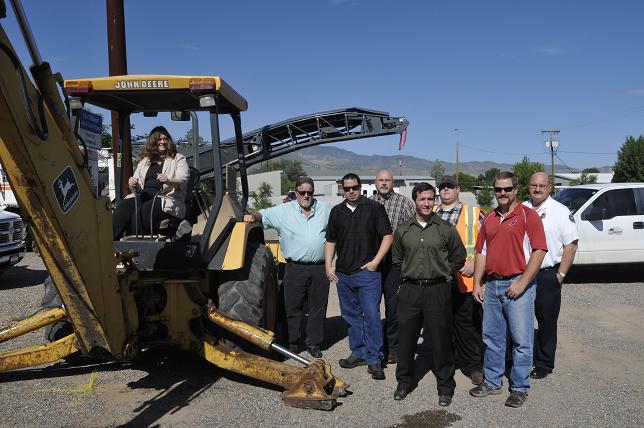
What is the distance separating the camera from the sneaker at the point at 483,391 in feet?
16.3

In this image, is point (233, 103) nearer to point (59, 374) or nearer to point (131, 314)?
point (131, 314)

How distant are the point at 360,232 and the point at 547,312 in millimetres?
1810

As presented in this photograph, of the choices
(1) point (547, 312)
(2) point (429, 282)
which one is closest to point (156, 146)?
(2) point (429, 282)

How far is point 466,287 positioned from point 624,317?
3834mm

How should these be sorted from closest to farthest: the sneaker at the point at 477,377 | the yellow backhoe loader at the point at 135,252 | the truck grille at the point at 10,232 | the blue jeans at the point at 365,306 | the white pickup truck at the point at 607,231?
1. the yellow backhoe loader at the point at 135,252
2. the sneaker at the point at 477,377
3. the blue jeans at the point at 365,306
4. the truck grille at the point at 10,232
5. the white pickup truck at the point at 607,231

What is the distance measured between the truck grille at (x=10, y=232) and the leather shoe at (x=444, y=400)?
8.46 metres

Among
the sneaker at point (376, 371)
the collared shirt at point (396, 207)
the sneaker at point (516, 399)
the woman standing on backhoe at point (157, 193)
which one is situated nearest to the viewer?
the sneaker at point (516, 399)

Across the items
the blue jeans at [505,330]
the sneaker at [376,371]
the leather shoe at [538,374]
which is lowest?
the leather shoe at [538,374]

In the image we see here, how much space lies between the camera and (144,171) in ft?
17.8

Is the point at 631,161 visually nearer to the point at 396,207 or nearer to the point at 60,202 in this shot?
the point at 396,207

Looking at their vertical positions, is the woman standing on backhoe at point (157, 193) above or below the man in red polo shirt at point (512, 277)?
above

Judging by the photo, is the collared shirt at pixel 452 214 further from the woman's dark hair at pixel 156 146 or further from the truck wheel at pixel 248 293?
the woman's dark hair at pixel 156 146

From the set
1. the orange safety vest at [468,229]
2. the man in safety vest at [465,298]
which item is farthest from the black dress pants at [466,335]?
the orange safety vest at [468,229]

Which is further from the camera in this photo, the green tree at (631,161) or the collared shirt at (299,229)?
the green tree at (631,161)
